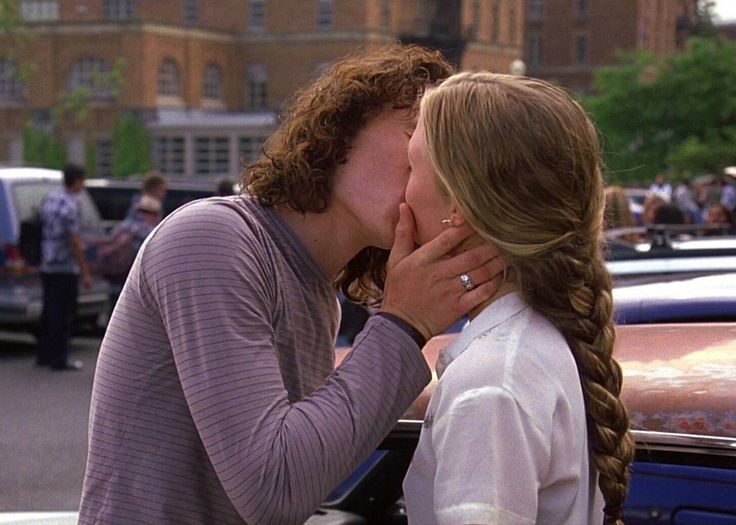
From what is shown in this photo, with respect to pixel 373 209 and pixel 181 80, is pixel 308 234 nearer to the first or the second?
pixel 373 209

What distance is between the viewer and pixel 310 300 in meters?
2.31

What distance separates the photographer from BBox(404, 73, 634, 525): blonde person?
1.75 meters

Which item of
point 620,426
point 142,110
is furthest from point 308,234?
point 142,110

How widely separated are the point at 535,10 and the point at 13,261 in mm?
86627

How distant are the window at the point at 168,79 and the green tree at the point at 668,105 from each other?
77.0 ft

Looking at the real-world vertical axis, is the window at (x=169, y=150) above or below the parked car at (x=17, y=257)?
below

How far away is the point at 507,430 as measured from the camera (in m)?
1.74

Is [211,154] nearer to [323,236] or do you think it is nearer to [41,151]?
[41,151]

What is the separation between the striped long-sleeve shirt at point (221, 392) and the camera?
198 cm

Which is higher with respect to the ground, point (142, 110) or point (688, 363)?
point (688, 363)

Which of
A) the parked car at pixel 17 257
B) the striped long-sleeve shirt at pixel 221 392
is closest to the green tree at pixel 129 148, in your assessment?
the parked car at pixel 17 257

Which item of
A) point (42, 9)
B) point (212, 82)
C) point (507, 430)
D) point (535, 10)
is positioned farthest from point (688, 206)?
point (535, 10)

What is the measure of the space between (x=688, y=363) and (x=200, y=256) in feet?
3.41

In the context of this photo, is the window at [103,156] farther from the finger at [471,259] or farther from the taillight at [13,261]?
the finger at [471,259]
